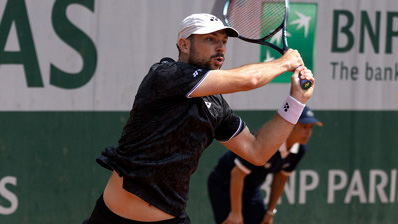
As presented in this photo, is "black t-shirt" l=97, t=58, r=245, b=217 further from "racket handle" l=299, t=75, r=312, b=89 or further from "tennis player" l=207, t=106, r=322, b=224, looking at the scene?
"tennis player" l=207, t=106, r=322, b=224

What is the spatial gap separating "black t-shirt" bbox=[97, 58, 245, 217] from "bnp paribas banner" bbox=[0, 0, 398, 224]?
2.21 m

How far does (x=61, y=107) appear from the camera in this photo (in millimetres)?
5230

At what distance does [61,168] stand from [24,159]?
0.90 feet

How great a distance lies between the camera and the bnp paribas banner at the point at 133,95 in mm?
5141

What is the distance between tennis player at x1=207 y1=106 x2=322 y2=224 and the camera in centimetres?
463

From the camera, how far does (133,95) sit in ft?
17.6

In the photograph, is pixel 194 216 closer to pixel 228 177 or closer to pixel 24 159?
pixel 228 177

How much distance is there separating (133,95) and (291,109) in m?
2.41

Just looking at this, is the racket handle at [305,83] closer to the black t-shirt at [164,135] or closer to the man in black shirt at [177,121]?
the man in black shirt at [177,121]

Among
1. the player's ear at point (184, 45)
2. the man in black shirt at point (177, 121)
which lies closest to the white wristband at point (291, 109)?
the man in black shirt at point (177, 121)

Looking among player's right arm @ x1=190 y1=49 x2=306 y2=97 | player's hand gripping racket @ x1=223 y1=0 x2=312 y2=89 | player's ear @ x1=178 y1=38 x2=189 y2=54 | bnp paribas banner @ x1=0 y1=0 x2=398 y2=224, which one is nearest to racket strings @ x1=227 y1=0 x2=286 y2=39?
player's hand gripping racket @ x1=223 y1=0 x2=312 y2=89

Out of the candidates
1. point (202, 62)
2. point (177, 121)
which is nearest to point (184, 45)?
point (202, 62)

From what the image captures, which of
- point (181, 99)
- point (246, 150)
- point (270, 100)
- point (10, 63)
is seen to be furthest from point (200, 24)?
point (270, 100)

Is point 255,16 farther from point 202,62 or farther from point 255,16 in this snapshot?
point 202,62
